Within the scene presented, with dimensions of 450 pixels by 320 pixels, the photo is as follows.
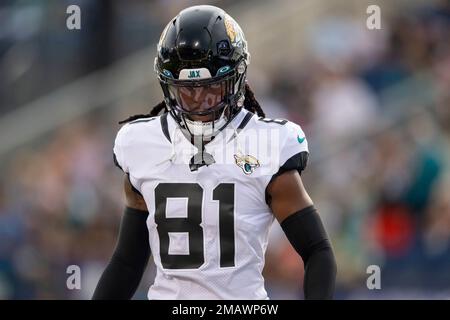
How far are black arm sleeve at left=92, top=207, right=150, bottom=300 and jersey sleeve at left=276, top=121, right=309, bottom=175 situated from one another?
1.45 feet

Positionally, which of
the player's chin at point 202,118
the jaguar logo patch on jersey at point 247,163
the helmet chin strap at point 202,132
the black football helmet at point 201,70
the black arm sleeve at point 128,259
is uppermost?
the black football helmet at point 201,70

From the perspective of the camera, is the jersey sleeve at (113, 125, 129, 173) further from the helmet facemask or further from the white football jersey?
the helmet facemask

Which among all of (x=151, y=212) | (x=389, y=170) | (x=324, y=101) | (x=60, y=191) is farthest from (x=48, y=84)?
(x=151, y=212)

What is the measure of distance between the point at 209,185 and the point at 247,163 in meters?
0.12

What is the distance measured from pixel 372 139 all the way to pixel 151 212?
3744 mm

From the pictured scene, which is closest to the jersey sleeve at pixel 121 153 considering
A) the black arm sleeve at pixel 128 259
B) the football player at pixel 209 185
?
the football player at pixel 209 185

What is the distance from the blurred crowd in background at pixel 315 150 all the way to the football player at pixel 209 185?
116 inches

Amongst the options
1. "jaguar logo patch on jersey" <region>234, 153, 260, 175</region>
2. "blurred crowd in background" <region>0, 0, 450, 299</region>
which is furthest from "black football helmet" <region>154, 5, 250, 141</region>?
"blurred crowd in background" <region>0, 0, 450, 299</region>

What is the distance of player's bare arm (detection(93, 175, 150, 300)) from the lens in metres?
3.11

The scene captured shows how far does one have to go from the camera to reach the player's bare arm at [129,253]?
311cm

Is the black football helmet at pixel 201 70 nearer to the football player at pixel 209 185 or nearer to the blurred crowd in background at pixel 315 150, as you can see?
the football player at pixel 209 185

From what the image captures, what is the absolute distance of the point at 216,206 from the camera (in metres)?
2.93
